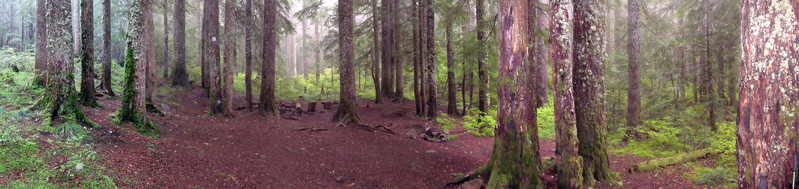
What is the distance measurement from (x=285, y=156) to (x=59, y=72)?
449 cm

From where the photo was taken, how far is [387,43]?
1839cm

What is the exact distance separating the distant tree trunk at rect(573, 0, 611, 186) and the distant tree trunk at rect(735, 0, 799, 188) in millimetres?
2625

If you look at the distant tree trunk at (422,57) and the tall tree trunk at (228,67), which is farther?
the distant tree trunk at (422,57)

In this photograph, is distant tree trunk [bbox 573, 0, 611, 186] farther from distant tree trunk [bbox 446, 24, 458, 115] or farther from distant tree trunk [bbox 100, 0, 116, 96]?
distant tree trunk [bbox 100, 0, 116, 96]

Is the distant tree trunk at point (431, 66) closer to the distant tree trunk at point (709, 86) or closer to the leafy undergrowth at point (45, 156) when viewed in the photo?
the distant tree trunk at point (709, 86)

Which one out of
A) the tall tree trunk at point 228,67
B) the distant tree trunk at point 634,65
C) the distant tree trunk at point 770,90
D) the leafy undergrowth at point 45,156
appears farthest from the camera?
the tall tree trunk at point 228,67

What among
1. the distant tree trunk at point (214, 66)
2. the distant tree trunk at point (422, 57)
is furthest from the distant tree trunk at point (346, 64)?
the distant tree trunk at point (214, 66)

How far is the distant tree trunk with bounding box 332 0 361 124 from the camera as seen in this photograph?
40.1 ft

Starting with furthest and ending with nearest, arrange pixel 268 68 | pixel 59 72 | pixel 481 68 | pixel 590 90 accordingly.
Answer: pixel 268 68 → pixel 481 68 → pixel 59 72 → pixel 590 90

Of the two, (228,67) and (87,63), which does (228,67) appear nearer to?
(228,67)

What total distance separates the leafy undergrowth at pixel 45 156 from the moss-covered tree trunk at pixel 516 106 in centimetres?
574

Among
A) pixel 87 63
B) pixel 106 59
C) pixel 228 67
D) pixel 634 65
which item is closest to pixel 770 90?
pixel 634 65

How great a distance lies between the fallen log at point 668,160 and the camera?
743 centimetres

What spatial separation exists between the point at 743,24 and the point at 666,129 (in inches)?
282
